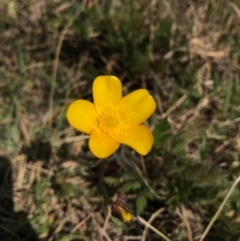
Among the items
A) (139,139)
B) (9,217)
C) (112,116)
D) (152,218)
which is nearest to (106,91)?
(112,116)

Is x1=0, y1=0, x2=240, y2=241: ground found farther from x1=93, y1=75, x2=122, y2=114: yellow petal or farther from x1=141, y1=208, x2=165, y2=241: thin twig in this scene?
x1=93, y1=75, x2=122, y2=114: yellow petal

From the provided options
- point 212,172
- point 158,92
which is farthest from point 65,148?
point 212,172

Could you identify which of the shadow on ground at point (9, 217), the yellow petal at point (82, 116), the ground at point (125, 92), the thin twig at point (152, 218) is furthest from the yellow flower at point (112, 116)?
the shadow on ground at point (9, 217)

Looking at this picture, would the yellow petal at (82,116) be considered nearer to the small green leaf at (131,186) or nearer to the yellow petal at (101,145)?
the yellow petal at (101,145)

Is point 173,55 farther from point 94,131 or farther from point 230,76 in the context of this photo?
point 94,131

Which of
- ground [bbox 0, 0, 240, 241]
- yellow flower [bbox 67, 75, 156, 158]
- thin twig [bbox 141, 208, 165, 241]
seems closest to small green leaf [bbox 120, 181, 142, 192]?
ground [bbox 0, 0, 240, 241]

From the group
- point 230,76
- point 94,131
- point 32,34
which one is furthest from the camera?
point 32,34
